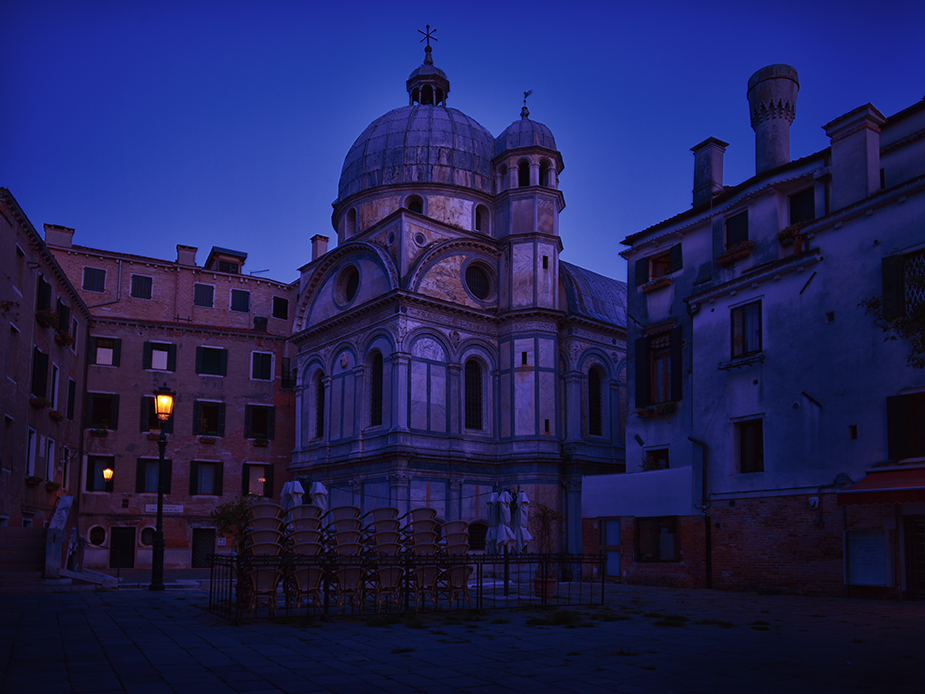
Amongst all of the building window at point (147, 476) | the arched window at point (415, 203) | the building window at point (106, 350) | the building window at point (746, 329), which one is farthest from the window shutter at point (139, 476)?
the building window at point (746, 329)

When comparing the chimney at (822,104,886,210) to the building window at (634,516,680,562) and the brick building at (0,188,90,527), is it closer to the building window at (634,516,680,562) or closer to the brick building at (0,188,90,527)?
the building window at (634,516,680,562)

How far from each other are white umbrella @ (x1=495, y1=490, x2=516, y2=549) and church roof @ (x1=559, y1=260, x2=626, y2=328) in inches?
562

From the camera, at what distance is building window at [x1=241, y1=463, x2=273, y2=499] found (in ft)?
128

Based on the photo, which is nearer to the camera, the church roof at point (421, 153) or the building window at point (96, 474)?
the building window at point (96, 474)

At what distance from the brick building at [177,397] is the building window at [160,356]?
1.8 inches

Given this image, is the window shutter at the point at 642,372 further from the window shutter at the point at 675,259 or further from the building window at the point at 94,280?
the building window at the point at 94,280

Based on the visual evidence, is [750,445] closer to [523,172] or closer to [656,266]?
[656,266]

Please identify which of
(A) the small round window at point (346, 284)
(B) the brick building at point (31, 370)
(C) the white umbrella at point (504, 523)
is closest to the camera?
(B) the brick building at point (31, 370)

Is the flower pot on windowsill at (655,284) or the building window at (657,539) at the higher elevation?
the flower pot on windowsill at (655,284)

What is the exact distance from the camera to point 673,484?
2316 cm

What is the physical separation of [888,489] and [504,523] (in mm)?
10724

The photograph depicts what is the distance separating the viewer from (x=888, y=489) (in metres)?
16.6

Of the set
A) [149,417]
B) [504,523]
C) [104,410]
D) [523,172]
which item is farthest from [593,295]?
[104,410]

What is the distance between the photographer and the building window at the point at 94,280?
3809 cm
